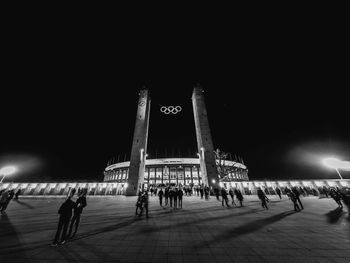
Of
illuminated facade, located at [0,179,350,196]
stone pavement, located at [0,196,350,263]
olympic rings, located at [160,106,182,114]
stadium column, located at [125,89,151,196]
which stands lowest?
stone pavement, located at [0,196,350,263]

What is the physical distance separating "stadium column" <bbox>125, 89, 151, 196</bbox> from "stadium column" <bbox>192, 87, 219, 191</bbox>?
16249mm

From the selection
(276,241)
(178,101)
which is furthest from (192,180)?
(276,241)

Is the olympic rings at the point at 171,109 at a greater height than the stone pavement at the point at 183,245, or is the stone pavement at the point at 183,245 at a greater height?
the olympic rings at the point at 171,109

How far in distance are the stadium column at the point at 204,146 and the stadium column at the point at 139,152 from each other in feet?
53.3

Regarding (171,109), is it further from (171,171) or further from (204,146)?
(171,171)

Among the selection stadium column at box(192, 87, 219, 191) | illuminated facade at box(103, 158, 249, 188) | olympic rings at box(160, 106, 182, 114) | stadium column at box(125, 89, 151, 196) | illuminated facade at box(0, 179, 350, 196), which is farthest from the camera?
illuminated facade at box(103, 158, 249, 188)

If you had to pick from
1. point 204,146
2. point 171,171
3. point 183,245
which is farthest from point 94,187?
point 183,245

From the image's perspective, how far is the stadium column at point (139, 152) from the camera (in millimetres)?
33094

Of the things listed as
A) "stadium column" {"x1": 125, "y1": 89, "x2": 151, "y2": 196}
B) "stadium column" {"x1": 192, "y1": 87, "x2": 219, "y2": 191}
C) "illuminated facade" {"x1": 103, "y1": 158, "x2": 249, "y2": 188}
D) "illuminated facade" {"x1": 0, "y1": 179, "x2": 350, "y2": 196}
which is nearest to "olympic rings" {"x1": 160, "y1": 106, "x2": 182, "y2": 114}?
"stadium column" {"x1": 125, "y1": 89, "x2": 151, "y2": 196}

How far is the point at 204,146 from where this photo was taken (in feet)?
125

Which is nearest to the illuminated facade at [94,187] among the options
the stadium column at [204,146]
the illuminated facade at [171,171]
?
the stadium column at [204,146]

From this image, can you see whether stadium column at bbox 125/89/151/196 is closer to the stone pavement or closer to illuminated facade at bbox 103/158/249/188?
the stone pavement

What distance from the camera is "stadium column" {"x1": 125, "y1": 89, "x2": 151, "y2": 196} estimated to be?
33.1 metres

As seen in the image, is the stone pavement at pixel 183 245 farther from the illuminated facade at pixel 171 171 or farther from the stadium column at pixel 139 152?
the illuminated facade at pixel 171 171
